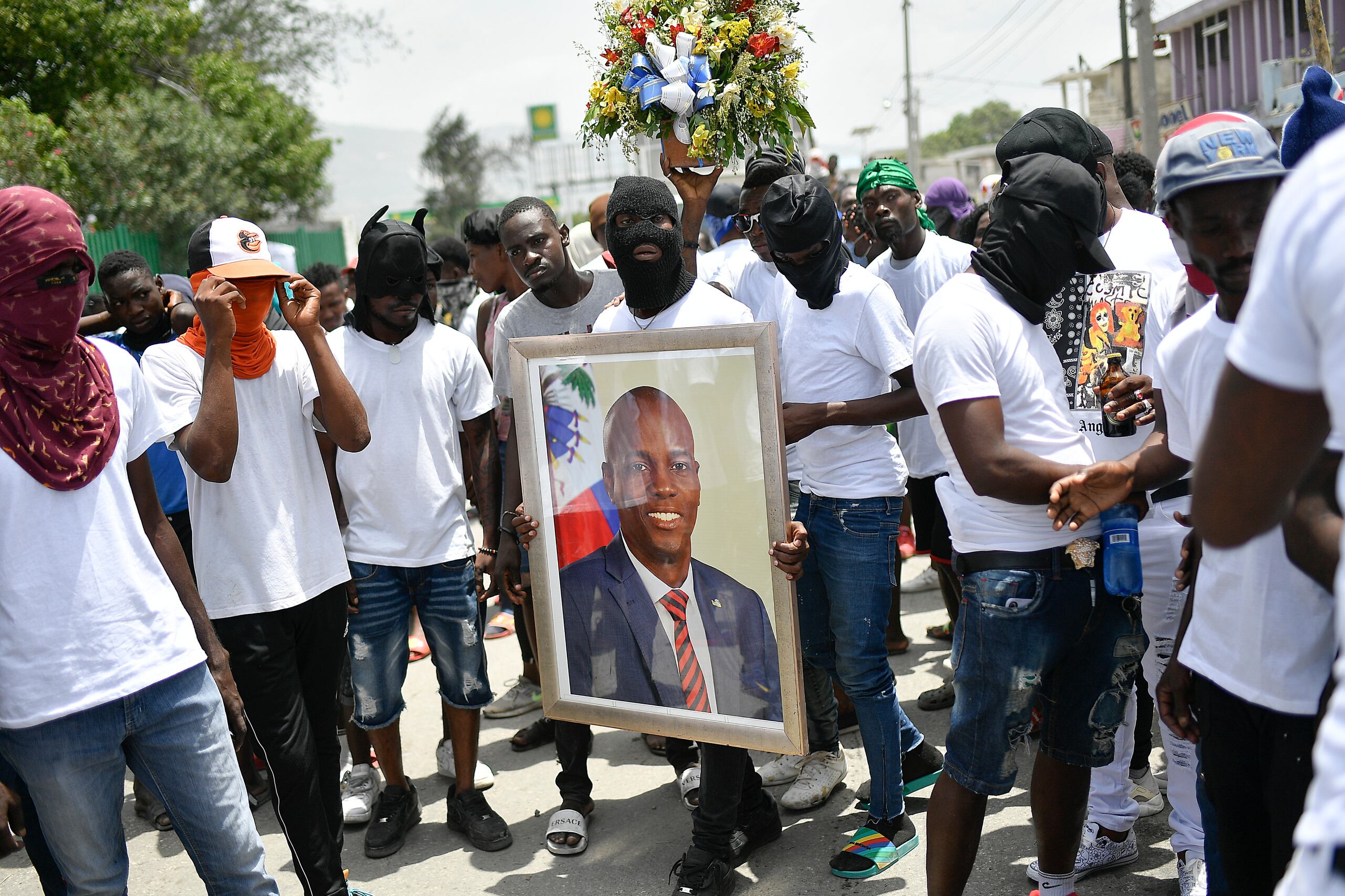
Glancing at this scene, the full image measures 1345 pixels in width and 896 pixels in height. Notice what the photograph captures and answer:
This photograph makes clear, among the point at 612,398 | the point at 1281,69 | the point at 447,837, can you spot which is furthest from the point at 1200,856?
the point at 1281,69

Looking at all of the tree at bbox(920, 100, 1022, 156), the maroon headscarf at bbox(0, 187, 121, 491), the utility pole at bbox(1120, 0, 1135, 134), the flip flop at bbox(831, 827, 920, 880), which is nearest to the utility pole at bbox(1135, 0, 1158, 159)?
the utility pole at bbox(1120, 0, 1135, 134)

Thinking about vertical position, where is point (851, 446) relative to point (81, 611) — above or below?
above

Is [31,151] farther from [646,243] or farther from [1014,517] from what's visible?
[1014,517]

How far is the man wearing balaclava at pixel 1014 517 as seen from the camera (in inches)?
112

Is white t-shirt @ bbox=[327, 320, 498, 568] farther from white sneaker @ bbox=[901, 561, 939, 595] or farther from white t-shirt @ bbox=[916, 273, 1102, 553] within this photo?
white sneaker @ bbox=[901, 561, 939, 595]

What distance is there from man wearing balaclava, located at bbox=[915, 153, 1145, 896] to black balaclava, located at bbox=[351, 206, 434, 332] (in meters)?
2.07

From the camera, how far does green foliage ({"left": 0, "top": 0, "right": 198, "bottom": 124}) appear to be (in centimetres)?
2036

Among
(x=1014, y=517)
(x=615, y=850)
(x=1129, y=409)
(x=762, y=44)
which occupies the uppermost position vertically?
(x=762, y=44)

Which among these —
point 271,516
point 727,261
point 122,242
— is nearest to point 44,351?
point 271,516

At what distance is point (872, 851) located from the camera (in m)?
3.80

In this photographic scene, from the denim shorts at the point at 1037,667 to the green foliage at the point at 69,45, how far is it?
22108 millimetres

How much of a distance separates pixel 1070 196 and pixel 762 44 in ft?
6.87

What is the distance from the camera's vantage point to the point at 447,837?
4465mm

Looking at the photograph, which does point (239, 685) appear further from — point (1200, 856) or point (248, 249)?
point (1200, 856)
